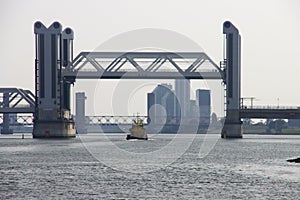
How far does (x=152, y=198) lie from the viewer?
225ft

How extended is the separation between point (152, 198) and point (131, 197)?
76.9 inches

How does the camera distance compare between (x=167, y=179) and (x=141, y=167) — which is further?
(x=141, y=167)

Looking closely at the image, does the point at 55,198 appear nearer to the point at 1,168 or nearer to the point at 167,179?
the point at 167,179

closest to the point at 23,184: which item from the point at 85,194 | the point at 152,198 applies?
the point at 85,194

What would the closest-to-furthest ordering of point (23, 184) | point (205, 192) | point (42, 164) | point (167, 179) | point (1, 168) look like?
1. point (205, 192)
2. point (23, 184)
3. point (167, 179)
4. point (1, 168)
5. point (42, 164)

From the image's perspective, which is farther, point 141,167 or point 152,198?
point 141,167

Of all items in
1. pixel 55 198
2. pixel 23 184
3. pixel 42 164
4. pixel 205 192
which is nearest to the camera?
pixel 55 198

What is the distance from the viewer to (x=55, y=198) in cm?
6838

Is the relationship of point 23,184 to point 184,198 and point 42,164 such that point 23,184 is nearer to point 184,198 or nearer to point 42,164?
point 184,198

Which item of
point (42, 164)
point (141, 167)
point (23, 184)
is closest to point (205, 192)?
point (23, 184)

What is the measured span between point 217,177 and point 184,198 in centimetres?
2149

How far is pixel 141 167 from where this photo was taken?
10638 centimetres

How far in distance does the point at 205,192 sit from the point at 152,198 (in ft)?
23.5

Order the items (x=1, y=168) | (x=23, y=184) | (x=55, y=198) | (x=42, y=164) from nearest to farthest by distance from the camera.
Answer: (x=55, y=198)
(x=23, y=184)
(x=1, y=168)
(x=42, y=164)
